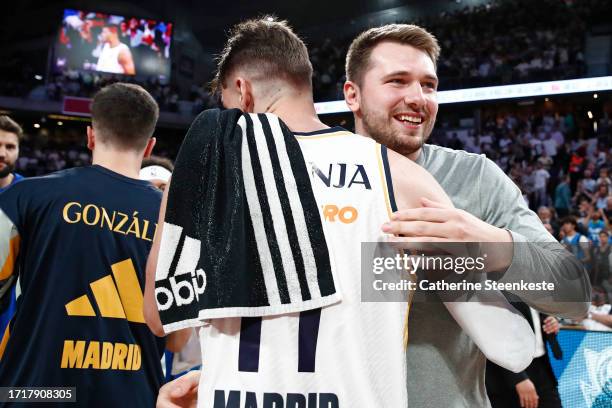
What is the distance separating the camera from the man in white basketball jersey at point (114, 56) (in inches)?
817

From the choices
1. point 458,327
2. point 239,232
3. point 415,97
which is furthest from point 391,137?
point 239,232

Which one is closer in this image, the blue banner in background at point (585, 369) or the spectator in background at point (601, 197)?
the blue banner in background at point (585, 369)

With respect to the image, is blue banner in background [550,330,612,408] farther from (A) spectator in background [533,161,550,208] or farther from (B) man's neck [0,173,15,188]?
(A) spectator in background [533,161,550,208]

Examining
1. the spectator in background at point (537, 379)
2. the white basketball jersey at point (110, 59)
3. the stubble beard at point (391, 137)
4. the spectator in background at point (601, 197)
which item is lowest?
the spectator in background at point (537, 379)

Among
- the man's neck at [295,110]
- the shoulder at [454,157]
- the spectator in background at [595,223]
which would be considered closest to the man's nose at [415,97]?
the shoulder at [454,157]

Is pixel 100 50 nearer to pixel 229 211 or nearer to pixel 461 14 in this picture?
pixel 461 14

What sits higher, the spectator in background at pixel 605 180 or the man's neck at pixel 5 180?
the spectator in background at pixel 605 180

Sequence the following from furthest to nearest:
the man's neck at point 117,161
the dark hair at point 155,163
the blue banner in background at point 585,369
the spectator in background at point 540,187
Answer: the spectator in background at point 540,187
the dark hair at point 155,163
the blue banner in background at point 585,369
the man's neck at point 117,161

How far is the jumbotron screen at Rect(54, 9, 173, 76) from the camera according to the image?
67.8ft

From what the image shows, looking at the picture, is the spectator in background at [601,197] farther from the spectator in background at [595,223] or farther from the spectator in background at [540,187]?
the spectator in background at [540,187]

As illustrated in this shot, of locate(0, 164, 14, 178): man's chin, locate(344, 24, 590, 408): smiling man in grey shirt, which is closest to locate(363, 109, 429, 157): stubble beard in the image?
locate(344, 24, 590, 408): smiling man in grey shirt

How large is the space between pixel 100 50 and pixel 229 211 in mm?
21542

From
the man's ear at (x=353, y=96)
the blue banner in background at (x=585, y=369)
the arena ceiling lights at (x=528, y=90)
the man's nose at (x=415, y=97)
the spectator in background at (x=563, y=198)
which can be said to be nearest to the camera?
the man's nose at (x=415, y=97)

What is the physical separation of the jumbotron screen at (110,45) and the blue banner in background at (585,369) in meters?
20.0
